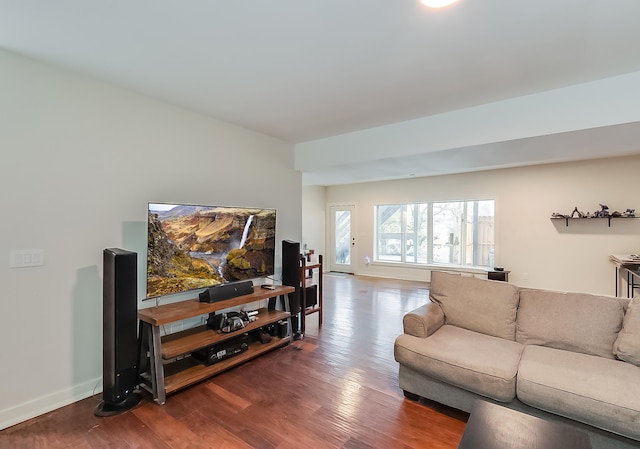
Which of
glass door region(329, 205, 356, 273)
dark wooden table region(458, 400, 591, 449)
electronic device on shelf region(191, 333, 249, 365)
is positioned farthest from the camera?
glass door region(329, 205, 356, 273)

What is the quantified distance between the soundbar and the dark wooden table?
6.96 feet

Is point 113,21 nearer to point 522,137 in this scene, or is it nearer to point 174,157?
point 174,157

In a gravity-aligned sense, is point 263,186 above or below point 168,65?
below

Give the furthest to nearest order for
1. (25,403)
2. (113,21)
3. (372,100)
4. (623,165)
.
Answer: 1. (623,165)
2. (372,100)
3. (25,403)
4. (113,21)

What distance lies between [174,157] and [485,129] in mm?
2863

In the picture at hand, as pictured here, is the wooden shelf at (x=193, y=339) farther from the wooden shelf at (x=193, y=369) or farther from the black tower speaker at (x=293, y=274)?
the black tower speaker at (x=293, y=274)

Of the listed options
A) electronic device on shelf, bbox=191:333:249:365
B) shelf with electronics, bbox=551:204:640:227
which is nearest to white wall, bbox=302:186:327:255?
electronic device on shelf, bbox=191:333:249:365

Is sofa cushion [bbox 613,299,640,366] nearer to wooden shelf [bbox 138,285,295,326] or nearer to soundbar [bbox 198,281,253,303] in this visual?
wooden shelf [bbox 138,285,295,326]

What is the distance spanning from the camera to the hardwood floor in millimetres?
1907

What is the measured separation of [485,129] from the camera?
2.80 metres

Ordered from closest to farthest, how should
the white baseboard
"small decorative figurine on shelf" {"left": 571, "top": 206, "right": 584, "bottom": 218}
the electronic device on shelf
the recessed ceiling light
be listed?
the recessed ceiling light, the white baseboard, the electronic device on shelf, "small decorative figurine on shelf" {"left": 571, "top": 206, "right": 584, "bottom": 218}

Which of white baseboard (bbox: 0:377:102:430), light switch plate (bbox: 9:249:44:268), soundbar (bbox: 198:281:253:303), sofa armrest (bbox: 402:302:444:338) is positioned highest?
light switch plate (bbox: 9:249:44:268)

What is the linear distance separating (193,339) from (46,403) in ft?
3.30

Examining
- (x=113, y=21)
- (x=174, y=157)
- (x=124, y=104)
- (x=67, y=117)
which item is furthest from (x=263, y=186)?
(x=113, y=21)
